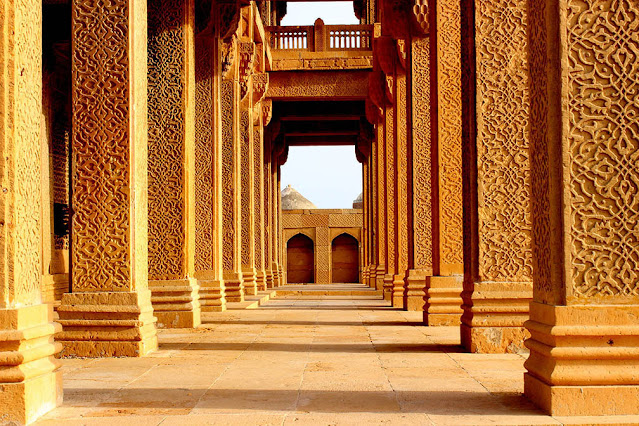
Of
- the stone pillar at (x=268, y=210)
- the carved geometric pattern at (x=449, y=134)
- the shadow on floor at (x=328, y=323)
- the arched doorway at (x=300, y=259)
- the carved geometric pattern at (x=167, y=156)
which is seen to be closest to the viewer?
the carved geometric pattern at (x=167, y=156)

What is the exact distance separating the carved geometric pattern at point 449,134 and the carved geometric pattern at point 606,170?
4.31m

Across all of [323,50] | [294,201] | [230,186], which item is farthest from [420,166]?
[294,201]

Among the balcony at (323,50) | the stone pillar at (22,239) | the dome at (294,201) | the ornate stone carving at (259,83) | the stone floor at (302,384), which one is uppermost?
the balcony at (323,50)

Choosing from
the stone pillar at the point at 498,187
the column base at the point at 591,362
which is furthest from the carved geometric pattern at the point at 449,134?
the column base at the point at 591,362

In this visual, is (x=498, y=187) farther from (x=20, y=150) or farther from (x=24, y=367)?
(x=24, y=367)

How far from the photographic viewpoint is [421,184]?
9.95m

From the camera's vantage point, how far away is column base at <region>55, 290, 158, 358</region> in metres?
5.80

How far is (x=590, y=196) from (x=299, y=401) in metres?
1.81

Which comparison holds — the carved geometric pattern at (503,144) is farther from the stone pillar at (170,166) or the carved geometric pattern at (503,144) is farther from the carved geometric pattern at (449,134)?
the stone pillar at (170,166)

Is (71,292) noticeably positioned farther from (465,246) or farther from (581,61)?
(581,61)

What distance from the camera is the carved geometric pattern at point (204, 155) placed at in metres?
10.1

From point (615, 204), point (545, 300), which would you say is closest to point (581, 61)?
point (615, 204)

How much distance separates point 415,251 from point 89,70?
5375mm

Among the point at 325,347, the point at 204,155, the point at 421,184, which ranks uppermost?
the point at 204,155
